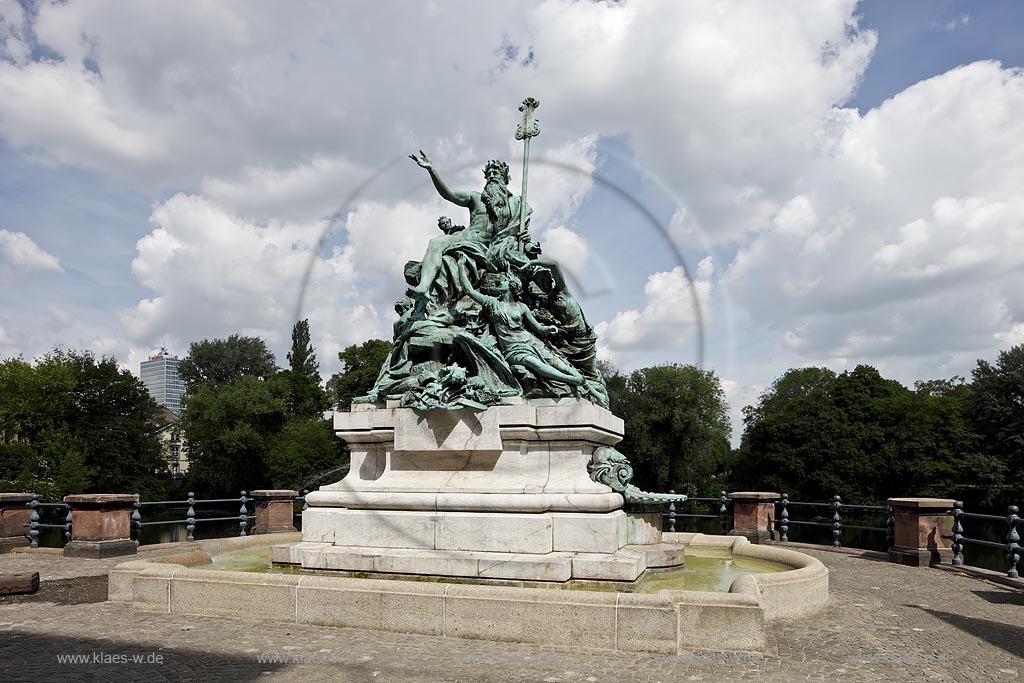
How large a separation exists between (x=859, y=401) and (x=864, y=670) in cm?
4392

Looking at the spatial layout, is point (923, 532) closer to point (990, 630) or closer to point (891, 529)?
point (891, 529)

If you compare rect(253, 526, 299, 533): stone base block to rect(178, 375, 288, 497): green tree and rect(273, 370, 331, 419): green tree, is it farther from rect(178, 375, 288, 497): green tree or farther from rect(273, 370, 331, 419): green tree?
rect(273, 370, 331, 419): green tree

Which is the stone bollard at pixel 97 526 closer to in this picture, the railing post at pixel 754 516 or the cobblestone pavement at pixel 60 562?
the cobblestone pavement at pixel 60 562

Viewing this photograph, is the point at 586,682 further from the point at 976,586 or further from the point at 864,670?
the point at 976,586

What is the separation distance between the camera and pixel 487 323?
9.95 m

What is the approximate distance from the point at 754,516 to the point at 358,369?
3426cm

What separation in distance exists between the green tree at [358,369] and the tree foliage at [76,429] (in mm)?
11110

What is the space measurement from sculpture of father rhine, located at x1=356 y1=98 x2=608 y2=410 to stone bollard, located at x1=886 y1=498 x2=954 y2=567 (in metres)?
5.83

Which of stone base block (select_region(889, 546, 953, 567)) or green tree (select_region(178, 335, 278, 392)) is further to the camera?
green tree (select_region(178, 335, 278, 392))

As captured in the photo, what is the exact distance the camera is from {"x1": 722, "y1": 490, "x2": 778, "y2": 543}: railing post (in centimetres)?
1497

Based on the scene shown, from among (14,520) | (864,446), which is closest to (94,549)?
(14,520)

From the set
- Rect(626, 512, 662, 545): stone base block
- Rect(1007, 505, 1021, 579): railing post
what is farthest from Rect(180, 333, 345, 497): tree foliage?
Rect(1007, 505, 1021, 579): railing post

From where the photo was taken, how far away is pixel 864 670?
19.8ft

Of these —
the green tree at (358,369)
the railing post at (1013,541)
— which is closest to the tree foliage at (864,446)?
the green tree at (358,369)
